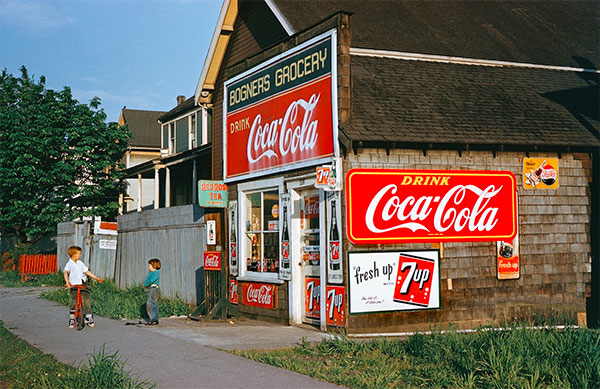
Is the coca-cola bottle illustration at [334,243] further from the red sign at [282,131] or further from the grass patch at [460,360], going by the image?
the grass patch at [460,360]

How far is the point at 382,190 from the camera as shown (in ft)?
42.1

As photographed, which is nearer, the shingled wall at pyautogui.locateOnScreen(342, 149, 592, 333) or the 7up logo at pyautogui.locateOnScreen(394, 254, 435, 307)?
the 7up logo at pyautogui.locateOnScreen(394, 254, 435, 307)

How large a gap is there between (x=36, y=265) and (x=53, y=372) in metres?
23.8

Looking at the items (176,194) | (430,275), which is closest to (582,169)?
(430,275)

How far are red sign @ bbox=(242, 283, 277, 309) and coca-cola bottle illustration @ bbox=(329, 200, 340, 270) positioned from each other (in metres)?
2.62

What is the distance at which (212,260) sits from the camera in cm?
1583

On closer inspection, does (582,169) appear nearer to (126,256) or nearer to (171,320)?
(171,320)

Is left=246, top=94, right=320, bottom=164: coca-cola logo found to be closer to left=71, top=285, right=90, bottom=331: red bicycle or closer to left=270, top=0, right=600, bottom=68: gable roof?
left=270, top=0, right=600, bottom=68: gable roof

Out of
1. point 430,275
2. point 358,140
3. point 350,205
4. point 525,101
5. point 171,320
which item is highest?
point 525,101

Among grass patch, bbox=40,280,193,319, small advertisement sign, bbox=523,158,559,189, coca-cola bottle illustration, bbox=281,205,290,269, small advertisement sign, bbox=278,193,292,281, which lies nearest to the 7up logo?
small advertisement sign, bbox=278,193,292,281

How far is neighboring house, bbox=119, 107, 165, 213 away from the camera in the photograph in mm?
41344

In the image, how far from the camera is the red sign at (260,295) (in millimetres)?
15102

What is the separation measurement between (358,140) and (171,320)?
248 inches

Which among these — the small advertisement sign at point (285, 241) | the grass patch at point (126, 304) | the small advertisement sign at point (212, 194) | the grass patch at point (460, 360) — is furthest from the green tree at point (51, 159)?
the grass patch at point (460, 360)
